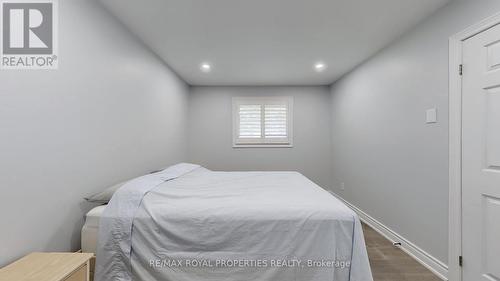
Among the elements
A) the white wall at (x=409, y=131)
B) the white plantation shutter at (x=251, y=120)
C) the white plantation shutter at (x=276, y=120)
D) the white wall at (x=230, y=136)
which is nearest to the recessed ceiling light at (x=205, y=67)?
the white wall at (x=230, y=136)

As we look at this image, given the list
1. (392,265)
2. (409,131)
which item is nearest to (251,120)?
(409,131)

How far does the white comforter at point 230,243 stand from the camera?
152cm

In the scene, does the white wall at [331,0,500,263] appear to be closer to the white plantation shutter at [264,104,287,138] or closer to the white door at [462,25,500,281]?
the white door at [462,25,500,281]

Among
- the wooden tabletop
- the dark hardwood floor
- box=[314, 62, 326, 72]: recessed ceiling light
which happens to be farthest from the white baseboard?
the wooden tabletop

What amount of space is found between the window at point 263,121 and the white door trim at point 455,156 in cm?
299

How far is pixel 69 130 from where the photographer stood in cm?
166

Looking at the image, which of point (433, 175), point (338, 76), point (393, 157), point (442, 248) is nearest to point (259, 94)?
point (338, 76)

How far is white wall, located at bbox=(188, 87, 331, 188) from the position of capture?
4.78m

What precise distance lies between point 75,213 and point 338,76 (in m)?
4.25

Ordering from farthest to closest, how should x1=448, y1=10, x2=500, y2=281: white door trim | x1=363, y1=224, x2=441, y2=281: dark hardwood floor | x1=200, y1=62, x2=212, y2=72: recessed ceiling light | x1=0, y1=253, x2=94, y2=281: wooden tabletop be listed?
x1=200, y1=62, x2=212, y2=72: recessed ceiling light < x1=363, y1=224, x2=441, y2=281: dark hardwood floor < x1=448, y1=10, x2=500, y2=281: white door trim < x1=0, y1=253, x2=94, y2=281: wooden tabletop

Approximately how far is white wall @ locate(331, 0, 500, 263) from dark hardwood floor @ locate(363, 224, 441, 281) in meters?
0.19

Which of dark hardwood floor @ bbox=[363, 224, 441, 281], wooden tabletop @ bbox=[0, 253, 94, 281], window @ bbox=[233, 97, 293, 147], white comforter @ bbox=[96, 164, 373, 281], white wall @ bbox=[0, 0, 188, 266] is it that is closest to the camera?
wooden tabletop @ bbox=[0, 253, 94, 281]

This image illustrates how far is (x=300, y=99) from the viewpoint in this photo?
4797 millimetres

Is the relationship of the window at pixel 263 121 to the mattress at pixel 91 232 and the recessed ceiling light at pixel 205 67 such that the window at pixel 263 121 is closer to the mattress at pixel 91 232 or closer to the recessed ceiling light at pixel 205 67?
the recessed ceiling light at pixel 205 67
